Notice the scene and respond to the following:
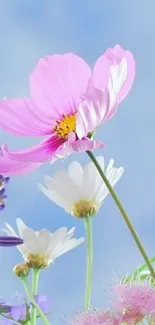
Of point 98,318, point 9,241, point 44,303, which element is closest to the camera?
point 98,318

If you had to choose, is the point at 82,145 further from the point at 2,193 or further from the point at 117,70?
the point at 2,193

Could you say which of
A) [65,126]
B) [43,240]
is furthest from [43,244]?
[65,126]

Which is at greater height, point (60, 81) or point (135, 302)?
point (60, 81)

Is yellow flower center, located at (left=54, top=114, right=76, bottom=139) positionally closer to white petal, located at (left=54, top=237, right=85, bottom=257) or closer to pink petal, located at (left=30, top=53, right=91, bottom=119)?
pink petal, located at (left=30, top=53, right=91, bottom=119)

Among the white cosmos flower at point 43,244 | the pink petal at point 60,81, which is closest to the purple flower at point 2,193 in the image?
the white cosmos flower at point 43,244

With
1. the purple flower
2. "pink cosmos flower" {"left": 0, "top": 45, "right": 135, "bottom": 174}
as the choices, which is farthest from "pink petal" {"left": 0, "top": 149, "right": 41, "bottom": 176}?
the purple flower

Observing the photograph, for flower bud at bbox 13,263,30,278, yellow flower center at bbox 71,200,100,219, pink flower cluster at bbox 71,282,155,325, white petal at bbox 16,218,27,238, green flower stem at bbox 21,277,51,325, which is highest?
white petal at bbox 16,218,27,238

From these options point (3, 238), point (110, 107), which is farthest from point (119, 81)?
point (3, 238)
